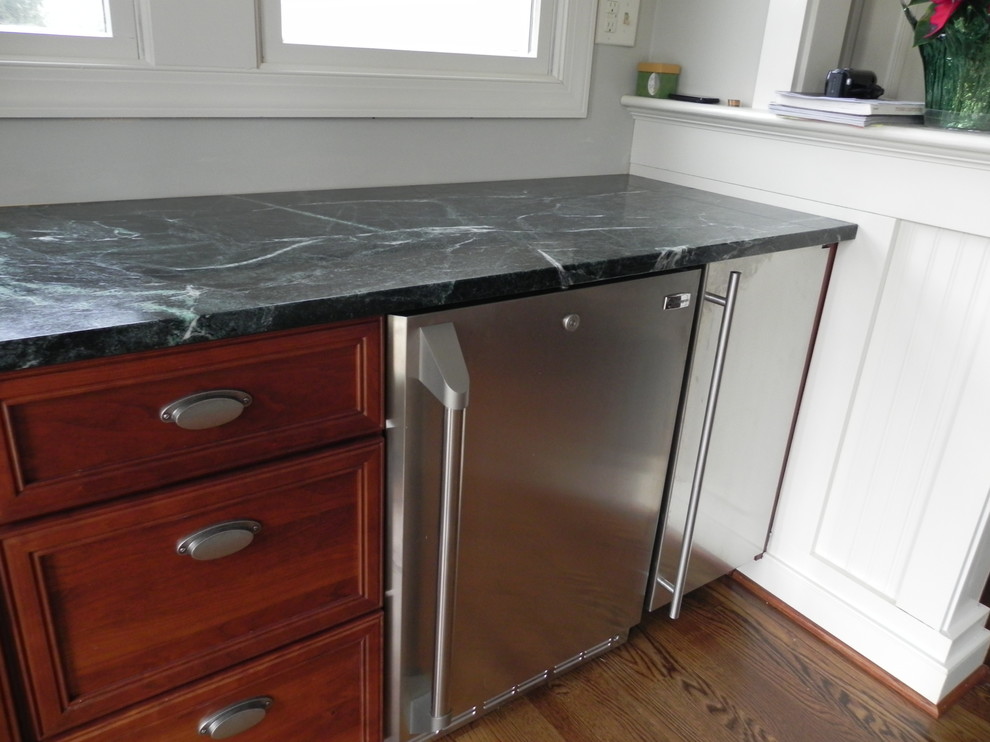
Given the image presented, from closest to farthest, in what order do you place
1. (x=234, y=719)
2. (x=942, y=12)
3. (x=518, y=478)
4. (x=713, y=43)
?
(x=234, y=719) → (x=518, y=478) → (x=942, y=12) → (x=713, y=43)

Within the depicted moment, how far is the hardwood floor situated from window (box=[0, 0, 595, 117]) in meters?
1.13

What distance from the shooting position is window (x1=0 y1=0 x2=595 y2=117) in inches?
47.3

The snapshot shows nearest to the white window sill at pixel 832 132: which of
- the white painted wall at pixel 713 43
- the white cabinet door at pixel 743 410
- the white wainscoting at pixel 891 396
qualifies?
the white wainscoting at pixel 891 396

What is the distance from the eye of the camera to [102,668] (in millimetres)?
915

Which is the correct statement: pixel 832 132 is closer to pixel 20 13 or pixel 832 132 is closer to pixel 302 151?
pixel 302 151

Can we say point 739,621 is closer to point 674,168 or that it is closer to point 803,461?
point 803,461

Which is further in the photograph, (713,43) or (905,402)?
(713,43)

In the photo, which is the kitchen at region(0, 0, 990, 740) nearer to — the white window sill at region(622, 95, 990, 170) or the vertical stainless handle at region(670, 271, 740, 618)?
the white window sill at region(622, 95, 990, 170)

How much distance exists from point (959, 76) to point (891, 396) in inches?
22.1

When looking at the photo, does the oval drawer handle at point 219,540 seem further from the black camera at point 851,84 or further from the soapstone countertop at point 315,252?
the black camera at point 851,84

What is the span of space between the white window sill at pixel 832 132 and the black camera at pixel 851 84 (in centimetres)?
7

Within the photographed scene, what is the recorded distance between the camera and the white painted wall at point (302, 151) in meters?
1.24

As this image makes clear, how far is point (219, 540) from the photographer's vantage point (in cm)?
93

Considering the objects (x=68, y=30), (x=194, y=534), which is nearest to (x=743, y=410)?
(x=194, y=534)
